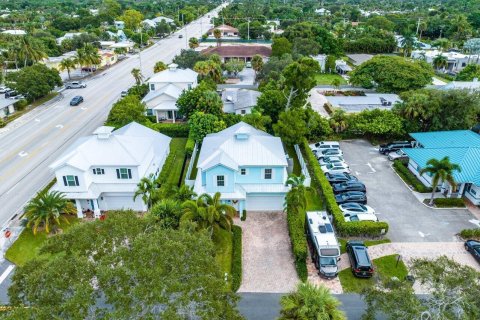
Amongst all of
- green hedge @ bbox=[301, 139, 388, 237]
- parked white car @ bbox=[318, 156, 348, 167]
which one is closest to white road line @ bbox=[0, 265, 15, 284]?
green hedge @ bbox=[301, 139, 388, 237]

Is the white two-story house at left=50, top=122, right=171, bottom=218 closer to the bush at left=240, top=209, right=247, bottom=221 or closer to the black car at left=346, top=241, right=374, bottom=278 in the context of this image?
the bush at left=240, top=209, right=247, bottom=221

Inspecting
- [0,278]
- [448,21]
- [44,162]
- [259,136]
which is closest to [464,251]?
[259,136]

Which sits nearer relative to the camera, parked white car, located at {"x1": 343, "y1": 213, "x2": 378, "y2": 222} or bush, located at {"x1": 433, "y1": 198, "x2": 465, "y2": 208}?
parked white car, located at {"x1": 343, "y1": 213, "x2": 378, "y2": 222}

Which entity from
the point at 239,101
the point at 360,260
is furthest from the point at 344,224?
the point at 239,101

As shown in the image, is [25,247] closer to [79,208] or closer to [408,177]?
[79,208]

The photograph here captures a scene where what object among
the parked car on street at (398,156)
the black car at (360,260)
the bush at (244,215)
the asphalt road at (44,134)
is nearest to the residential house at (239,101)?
the asphalt road at (44,134)

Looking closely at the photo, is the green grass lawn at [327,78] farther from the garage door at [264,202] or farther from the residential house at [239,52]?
the garage door at [264,202]
